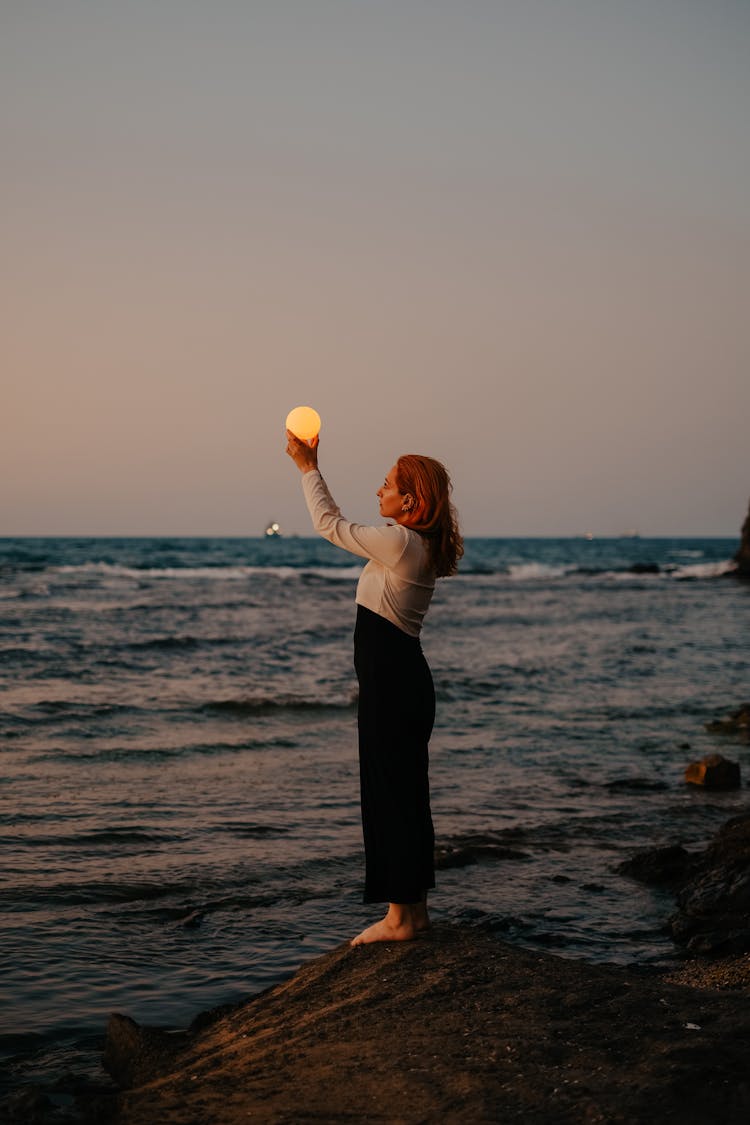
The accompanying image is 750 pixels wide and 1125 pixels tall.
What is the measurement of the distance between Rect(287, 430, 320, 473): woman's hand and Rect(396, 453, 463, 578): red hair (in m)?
0.37

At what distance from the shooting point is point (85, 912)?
6.50m

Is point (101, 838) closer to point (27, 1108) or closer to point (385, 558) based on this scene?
point (27, 1108)

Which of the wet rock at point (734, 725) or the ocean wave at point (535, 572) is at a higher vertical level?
the ocean wave at point (535, 572)

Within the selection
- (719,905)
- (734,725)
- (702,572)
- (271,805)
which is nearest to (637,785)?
(271,805)

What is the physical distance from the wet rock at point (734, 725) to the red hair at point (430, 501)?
981cm

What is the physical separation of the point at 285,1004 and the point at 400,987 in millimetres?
530

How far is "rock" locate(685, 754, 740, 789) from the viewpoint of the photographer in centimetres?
1036

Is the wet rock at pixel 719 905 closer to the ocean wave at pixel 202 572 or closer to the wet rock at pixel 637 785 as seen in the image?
the wet rock at pixel 637 785

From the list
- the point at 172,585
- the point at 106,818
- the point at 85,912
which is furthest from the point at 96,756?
the point at 172,585

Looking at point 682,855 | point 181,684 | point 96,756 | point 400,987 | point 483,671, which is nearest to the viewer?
point 400,987

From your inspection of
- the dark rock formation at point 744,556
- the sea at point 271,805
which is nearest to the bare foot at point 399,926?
the sea at point 271,805

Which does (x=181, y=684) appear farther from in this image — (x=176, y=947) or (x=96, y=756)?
(x=176, y=947)

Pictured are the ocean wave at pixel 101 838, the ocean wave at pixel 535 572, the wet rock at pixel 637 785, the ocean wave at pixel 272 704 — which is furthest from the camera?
the ocean wave at pixel 535 572

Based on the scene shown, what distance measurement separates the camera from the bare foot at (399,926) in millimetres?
4820
